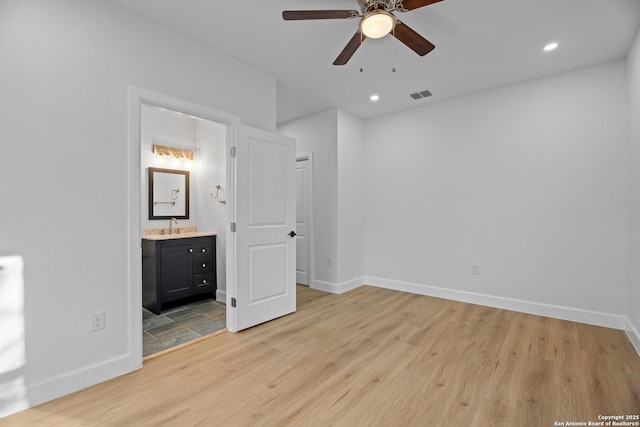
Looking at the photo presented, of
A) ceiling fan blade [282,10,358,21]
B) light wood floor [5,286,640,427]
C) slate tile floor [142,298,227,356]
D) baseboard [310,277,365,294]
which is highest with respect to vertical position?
ceiling fan blade [282,10,358,21]

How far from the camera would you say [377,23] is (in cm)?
190

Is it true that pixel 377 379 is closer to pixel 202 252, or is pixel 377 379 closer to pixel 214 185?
pixel 202 252

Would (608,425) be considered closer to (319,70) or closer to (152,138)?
(319,70)

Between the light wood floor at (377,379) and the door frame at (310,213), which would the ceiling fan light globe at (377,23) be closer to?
the light wood floor at (377,379)

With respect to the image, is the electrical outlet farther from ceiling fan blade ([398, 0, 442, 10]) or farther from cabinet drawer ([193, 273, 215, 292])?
ceiling fan blade ([398, 0, 442, 10])

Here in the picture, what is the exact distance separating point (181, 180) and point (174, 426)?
3.38 m

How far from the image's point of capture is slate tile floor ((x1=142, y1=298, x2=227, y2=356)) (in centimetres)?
272

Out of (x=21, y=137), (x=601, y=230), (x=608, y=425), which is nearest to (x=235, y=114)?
(x=21, y=137)

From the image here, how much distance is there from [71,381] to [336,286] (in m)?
3.04

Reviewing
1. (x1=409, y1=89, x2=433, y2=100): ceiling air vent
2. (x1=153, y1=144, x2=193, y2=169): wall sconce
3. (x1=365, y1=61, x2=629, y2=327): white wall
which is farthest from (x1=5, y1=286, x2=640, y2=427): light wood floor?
(x1=409, y1=89, x2=433, y2=100): ceiling air vent

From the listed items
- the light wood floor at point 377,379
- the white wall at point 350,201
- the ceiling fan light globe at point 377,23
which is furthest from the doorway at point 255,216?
the ceiling fan light globe at point 377,23

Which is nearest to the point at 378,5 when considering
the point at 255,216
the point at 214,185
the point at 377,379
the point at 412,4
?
the point at 412,4

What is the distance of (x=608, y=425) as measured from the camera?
1657mm

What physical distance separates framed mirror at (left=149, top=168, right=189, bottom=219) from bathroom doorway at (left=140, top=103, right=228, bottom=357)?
0.02 metres
